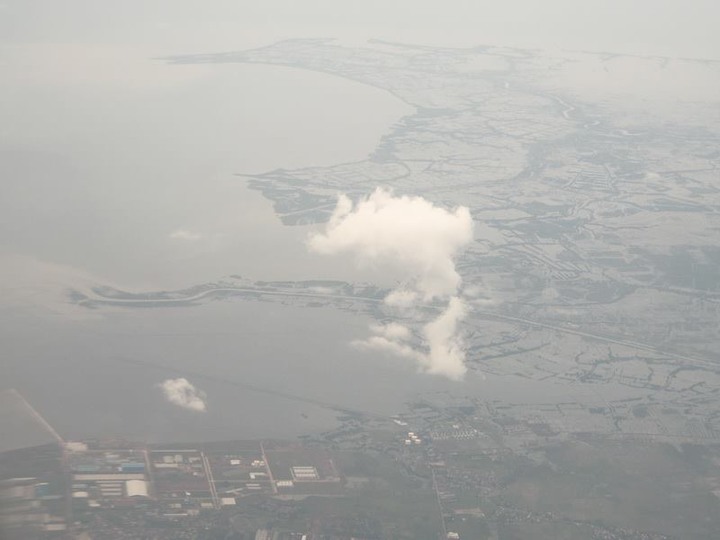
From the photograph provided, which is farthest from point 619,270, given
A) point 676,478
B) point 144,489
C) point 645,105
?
point 645,105

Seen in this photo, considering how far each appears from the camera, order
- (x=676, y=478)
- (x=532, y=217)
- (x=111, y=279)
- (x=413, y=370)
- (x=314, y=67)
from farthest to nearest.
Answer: (x=314, y=67) < (x=532, y=217) < (x=111, y=279) < (x=413, y=370) < (x=676, y=478)

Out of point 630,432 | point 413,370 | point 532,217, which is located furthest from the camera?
point 532,217

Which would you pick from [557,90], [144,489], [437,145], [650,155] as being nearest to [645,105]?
[557,90]

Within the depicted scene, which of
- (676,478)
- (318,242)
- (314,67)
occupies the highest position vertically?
(314,67)

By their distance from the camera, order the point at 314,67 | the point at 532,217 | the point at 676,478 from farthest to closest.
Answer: the point at 314,67
the point at 532,217
the point at 676,478

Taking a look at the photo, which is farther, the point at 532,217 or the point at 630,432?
the point at 532,217

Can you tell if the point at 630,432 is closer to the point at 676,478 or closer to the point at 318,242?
the point at 676,478

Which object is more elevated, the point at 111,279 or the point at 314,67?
the point at 314,67

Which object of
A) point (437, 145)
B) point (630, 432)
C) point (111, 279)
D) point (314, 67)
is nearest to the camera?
point (630, 432)

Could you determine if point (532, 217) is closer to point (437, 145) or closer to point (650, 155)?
point (437, 145)
